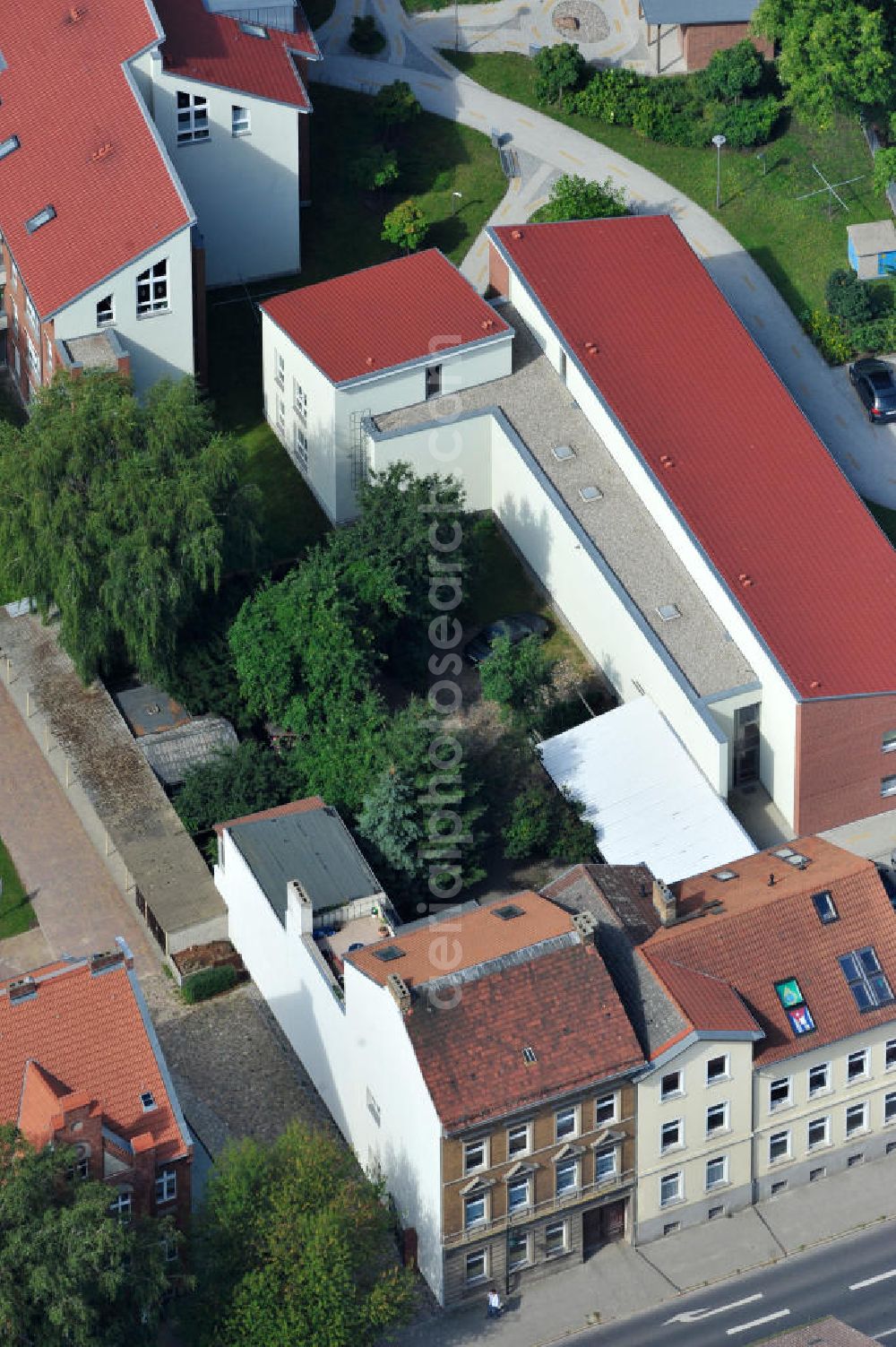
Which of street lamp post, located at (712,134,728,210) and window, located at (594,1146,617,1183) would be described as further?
street lamp post, located at (712,134,728,210)

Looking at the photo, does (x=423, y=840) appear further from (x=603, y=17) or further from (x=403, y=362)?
(x=603, y=17)

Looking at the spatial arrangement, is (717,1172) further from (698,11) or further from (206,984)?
(698,11)

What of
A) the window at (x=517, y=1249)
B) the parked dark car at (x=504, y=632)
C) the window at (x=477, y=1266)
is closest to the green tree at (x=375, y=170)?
the parked dark car at (x=504, y=632)

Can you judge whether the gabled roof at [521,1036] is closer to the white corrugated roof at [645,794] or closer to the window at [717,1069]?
the window at [717,1069]

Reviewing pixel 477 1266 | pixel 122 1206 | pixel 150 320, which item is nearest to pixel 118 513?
pixel 150 320

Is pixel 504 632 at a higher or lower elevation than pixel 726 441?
lower

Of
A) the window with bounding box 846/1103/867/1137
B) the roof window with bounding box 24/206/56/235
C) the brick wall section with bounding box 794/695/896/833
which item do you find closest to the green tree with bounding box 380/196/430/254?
the roof window with bounding box 24/206/56/235

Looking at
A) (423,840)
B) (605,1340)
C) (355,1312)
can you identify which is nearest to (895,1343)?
(605,1340)

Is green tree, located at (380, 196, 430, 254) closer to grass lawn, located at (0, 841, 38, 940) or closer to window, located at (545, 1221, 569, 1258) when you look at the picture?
grass lawn, located at (0, 841, 38, 940)
